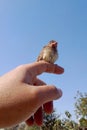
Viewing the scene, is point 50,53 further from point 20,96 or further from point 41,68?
point 20,96

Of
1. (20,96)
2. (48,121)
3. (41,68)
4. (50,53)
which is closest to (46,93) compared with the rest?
(20,96)

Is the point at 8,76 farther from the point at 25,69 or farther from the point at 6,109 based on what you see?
the point at 6,109

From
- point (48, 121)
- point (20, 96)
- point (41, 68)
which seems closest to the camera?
point (20, 96)

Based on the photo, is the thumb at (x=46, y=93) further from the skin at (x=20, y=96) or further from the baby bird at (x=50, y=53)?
the baby bird at (x=50, y=53)

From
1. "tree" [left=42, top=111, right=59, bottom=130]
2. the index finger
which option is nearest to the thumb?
the index finger

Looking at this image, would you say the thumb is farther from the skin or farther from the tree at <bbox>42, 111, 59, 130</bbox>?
the tree at <bbox>42, 111, 59, 130</bbox>

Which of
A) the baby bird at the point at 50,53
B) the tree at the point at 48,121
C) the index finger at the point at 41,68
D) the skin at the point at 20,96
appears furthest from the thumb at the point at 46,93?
the tree at the point at 48,121
